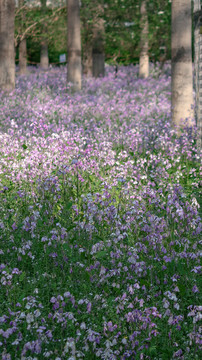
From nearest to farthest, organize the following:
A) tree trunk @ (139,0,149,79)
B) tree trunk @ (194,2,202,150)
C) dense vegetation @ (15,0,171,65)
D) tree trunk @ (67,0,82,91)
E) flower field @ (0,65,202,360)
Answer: flower field @ (0,65,202,360) → tree trunk @ (194,2,202,150) → tree trunk @ (67,0,82,91) → dense vegetation @ (15,0,171,65) → tree trunk @ (139,0,149,79)

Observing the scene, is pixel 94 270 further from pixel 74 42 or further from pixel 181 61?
pixel 74 42

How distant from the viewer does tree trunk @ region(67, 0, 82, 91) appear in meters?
16.6

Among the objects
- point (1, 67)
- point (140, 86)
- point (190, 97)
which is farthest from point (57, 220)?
point (140, 86)

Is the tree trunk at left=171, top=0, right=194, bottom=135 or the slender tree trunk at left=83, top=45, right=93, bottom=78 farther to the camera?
the slender tree trunk at left=83, top=45, right=93, bottom=78

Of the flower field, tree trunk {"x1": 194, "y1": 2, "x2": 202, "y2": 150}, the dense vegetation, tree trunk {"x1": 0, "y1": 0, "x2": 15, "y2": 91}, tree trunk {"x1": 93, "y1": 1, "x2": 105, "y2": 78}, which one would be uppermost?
the dense vegetation

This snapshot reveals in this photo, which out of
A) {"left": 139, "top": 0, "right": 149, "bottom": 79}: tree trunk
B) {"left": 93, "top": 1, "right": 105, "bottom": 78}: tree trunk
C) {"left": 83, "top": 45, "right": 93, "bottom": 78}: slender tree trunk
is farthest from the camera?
{"left": 83, "top": 45, "right": 93, "bottom": 78}: slender tree trunk

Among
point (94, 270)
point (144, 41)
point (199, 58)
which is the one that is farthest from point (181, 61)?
point (144, 41)

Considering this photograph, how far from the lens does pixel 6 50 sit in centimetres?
1536

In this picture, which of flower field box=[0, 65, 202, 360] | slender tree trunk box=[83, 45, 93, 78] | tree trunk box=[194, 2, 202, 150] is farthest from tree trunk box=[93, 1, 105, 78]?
flower field box=[0, 65, 202, 360]

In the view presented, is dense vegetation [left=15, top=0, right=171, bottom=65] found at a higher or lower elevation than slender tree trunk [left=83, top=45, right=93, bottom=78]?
higher

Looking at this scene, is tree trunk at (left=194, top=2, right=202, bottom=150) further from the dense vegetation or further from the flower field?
the dense vegetation

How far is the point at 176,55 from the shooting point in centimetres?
1033

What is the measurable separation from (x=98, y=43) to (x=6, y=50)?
20.7ft

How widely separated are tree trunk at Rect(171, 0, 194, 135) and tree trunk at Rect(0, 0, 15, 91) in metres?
6.78
